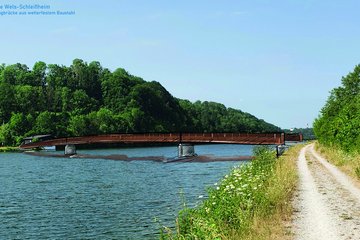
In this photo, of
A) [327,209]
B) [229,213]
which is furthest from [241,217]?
[327,209]

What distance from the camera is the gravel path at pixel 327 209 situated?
13.7 metres

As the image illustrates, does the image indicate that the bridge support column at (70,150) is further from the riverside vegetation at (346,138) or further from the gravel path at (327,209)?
the gravel path at (327,209)

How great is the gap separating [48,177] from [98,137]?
56.0 m

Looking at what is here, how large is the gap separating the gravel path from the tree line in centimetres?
1081

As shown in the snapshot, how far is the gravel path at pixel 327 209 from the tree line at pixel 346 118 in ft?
35.5

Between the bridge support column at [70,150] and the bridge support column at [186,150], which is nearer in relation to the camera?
the bridge support column at [186,150]

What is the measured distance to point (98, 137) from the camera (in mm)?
109562

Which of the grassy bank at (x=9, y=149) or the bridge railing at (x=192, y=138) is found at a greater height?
the bridge railing at (x=192, y=138)

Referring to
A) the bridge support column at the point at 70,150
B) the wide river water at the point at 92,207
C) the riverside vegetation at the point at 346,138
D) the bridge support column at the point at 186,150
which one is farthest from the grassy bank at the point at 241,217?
the bridge support column at the point at 70,150

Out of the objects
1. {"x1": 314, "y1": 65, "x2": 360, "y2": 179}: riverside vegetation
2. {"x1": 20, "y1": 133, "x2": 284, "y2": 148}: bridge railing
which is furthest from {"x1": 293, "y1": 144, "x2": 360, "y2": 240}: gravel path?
{"x1": 20, "y1": 133, "x2": 284, "y2": 148}: bridge railing

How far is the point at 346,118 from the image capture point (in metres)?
43.0

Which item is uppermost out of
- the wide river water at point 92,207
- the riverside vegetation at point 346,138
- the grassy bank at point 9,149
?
the riverside vegetation at point 346,138

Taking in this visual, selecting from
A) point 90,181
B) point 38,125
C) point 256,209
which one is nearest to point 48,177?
point 90,181

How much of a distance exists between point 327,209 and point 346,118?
27.6 meters
